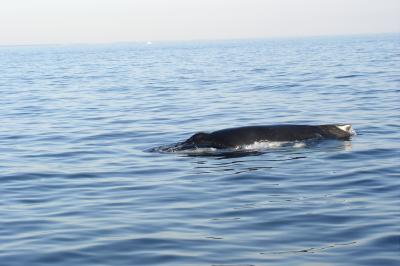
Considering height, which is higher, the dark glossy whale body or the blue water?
the dark glossy whale body

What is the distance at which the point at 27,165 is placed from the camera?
17.4m

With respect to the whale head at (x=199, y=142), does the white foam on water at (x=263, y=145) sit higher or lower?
lower

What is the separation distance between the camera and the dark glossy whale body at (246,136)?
18078mm

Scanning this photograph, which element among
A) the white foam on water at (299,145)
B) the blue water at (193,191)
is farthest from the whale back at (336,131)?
the white foam on water at (299,145)

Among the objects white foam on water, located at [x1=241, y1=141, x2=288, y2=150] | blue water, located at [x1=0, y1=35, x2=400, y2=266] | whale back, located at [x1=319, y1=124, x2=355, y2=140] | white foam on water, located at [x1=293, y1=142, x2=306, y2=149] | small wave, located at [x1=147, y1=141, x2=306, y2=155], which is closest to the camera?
blue water, located at [x1=0, y1=35, x2=400, y2=266]

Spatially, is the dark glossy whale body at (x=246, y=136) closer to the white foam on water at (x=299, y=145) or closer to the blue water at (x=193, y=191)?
the white foam on water at (x=299, y=145)

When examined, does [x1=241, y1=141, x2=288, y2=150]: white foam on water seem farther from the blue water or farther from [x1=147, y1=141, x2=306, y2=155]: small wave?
the blue water

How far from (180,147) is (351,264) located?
9368 millimetres

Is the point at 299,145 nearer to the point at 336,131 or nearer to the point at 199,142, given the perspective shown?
the point at 336,131

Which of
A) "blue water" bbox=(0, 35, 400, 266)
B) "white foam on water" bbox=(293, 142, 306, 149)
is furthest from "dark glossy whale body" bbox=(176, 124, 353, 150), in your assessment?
"blue water" bbox=(0, 35, 400, 266)

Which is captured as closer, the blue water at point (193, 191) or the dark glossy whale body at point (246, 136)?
the blue water at point (193, 191)

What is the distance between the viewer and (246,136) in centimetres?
1822

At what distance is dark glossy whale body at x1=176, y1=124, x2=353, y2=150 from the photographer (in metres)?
18.1

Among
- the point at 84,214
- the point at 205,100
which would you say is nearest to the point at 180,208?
the point at 84,214
